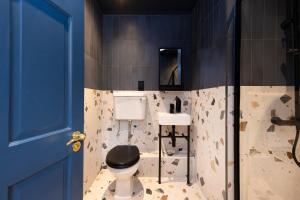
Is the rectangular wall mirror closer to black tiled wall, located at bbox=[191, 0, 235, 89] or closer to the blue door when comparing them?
black tiled wall, located at bbox=[191, 0, 235, 89]

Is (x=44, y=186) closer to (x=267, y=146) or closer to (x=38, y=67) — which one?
(x=38, y=67)

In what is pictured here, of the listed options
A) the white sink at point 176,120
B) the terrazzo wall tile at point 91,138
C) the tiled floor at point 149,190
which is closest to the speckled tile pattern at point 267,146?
the tiled floor at point 149,190

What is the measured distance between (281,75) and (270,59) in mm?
130

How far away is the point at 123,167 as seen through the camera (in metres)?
1.74

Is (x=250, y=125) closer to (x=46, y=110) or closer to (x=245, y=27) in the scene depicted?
→ (x=245, y=27)

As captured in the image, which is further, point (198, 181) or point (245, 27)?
point (198, 181)

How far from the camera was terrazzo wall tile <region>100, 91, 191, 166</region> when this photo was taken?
8.69 ft

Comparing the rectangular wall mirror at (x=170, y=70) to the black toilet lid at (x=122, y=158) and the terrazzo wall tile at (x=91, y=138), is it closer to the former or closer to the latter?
the terrazzo wall tile at (x=91, y=138)

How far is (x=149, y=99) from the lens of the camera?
265cm

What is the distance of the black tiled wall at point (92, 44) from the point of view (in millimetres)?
2041

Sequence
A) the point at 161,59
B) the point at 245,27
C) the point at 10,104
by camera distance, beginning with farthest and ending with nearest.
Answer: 1. the point at 161,59
2. the point at 245,27
3. the point at 10,104

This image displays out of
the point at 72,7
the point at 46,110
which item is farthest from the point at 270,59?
the point at 46,110

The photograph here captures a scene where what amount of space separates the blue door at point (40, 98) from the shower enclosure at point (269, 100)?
3.71 ft

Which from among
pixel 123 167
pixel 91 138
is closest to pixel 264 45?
pixel 123 167
